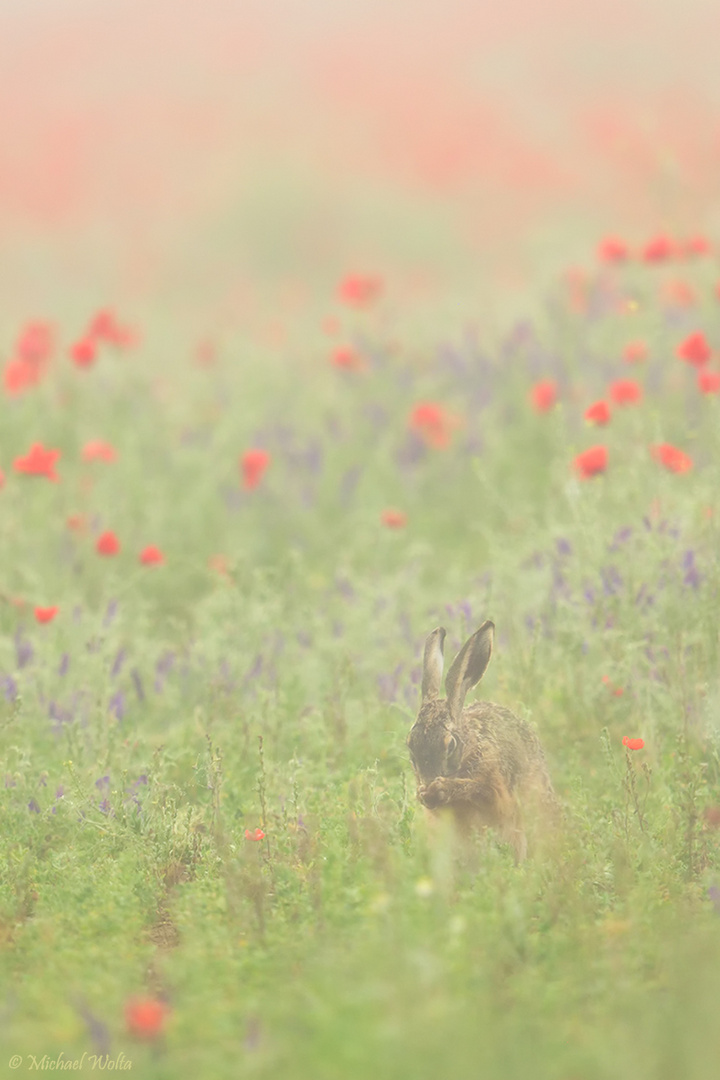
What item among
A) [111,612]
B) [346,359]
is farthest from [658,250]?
[111,612]

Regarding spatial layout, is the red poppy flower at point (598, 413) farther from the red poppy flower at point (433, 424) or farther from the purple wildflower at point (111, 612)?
the red poppy flower at point (433, 424)

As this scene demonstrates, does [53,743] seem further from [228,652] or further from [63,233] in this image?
[63,233]

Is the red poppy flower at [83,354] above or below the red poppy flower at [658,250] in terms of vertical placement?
below

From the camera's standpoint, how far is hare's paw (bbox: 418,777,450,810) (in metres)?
3.70

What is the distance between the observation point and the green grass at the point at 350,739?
2893mm

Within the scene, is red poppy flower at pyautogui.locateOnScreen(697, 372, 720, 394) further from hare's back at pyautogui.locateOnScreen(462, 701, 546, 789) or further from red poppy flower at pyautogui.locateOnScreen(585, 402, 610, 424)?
hare's back at pyautogui.locateOnScreen(462, 701, 546, 789)

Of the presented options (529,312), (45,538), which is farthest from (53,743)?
(529,312)

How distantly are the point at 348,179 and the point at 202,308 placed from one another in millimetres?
3796

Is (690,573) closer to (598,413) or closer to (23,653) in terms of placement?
(598,413)

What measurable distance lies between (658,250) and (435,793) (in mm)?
4271

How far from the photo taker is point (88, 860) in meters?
4.07

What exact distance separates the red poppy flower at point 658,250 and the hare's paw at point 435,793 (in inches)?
164

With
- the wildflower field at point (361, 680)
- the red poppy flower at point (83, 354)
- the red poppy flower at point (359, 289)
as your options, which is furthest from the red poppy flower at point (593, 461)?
the red poppy flower at point (359, 289)

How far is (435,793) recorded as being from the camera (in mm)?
3699
